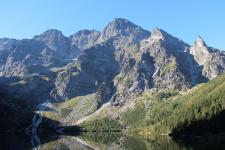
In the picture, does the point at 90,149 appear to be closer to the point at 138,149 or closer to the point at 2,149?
the point at 138,149

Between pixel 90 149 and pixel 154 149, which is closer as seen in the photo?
pixel 154 149

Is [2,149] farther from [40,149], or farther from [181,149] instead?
[181,149]

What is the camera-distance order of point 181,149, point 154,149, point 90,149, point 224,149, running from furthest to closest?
1. point 90,149
2. point 154,149
3. point 181,149
4. point 224,149

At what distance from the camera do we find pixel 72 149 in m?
183

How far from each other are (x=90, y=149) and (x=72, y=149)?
10422mm

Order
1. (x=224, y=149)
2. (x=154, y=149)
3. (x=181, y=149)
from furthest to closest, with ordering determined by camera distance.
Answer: (x=154, y=149)
(x=181, y=149)
(x=224, y=149)

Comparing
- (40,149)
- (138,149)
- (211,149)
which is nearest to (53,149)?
(40,149)

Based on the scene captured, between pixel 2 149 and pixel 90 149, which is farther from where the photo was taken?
pixel 90 149

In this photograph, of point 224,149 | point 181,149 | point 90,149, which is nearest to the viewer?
point 224,149

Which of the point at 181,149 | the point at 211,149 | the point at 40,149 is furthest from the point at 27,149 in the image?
the point at 211,149

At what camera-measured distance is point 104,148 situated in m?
197

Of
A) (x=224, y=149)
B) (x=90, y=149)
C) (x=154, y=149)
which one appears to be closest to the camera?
(x=224, y=149)

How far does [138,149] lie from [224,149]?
60644 mm

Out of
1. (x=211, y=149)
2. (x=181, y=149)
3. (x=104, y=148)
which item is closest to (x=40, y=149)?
(x=104, y=148)
